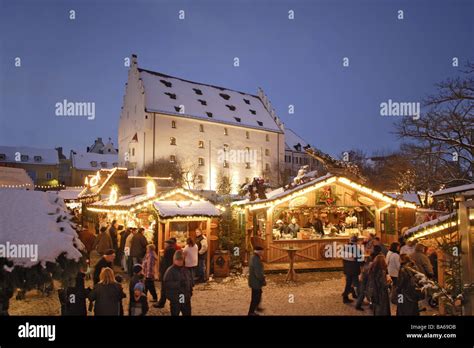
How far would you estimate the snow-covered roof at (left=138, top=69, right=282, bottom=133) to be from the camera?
43188 mm

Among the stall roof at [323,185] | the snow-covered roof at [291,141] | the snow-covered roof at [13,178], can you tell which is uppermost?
the snow-covered roof at [291,141]

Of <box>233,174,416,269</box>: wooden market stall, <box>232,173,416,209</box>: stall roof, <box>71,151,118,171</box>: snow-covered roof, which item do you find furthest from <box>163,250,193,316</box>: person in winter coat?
<box>71,151,118,171</box>: snow-covered roof

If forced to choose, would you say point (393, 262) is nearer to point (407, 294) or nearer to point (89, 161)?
point (407, 294)

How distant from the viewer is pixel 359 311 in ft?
30.1

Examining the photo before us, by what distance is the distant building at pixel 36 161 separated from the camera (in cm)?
5534

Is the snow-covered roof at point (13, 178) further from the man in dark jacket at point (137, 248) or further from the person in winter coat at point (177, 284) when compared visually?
the person in winter coat at point (177, 284)

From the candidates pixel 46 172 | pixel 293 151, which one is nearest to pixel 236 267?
pixel 293 151

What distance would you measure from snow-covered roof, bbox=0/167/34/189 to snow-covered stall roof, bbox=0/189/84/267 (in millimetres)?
12067

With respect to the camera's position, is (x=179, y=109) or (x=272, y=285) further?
(x=179, y=109)

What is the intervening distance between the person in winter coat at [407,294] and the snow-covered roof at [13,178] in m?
16.7

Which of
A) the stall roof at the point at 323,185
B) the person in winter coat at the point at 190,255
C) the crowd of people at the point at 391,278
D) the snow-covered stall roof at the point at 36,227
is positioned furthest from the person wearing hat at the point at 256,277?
the stall roof at the point at 323,185

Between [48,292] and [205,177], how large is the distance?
35061mm

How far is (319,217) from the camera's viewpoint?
56.1ft
